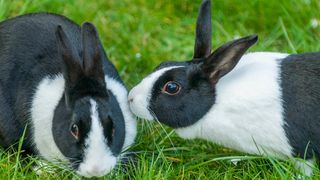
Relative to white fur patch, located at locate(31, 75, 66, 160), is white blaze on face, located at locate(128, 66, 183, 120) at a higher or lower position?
higher

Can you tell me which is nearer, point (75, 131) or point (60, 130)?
point (75, 131)

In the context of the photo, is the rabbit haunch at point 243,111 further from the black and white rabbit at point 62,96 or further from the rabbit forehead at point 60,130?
the rabbit forehead at point 60,130

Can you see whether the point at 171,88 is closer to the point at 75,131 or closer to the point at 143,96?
the point at 143,96

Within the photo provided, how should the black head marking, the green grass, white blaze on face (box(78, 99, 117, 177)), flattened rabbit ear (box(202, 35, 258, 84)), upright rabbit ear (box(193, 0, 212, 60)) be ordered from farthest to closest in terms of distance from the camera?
the green grass → upright rabbit ear (box(193, 0, 212, 60)) → the black head marking → flattened rabbit ear (box(202, 35, 258, 84)) → white blaze on face (box(78, 99, 117, 177))

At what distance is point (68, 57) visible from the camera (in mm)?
5801

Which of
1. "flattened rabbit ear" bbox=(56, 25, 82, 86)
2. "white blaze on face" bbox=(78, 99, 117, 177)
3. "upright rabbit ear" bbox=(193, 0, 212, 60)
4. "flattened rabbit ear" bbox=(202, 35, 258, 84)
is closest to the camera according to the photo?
"white blaze on face" bbox=(78, 99, 117, 177)

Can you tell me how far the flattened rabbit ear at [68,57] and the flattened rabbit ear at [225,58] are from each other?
0.82m

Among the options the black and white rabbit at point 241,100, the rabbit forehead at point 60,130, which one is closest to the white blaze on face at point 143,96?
the black and white rabbit at point 241,100

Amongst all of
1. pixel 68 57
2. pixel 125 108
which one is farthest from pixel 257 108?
pixel 68 57

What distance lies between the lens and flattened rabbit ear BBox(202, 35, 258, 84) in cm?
591

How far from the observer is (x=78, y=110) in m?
5.77

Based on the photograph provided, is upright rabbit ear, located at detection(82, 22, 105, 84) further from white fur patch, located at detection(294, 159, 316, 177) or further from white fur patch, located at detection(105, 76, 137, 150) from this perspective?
white fur patch, located at detection(294, 159, 316, 177)

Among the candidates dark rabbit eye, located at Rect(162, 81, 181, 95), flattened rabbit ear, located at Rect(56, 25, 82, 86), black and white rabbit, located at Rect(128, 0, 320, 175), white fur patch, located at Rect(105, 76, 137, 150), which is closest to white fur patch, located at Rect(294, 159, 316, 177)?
black and white rabbit, located at Rect(128, 0, 320, 175)

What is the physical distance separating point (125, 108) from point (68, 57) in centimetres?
60
